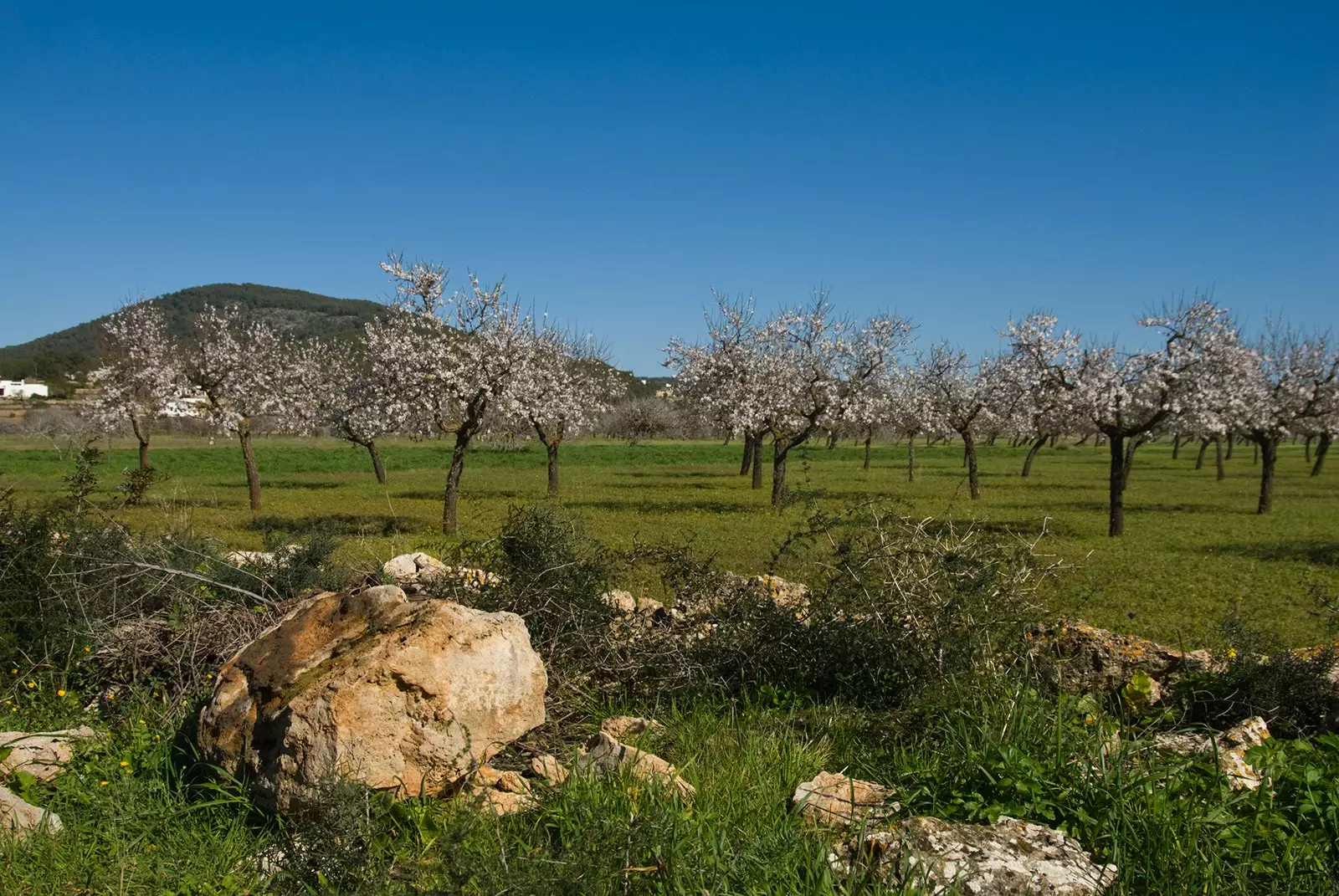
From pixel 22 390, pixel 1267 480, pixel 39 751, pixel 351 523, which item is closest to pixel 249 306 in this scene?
pixel 22 390

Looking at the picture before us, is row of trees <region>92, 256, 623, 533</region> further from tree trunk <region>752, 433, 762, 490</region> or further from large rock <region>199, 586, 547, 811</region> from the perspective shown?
large rock <region>199, 586, 547, 811</region>

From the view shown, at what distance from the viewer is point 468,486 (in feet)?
119

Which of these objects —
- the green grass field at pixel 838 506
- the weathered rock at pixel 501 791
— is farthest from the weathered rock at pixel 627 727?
the green grass field at pixel 838 506

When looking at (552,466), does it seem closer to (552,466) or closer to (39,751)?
(552,466)

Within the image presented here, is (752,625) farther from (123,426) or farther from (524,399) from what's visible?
(123,426)

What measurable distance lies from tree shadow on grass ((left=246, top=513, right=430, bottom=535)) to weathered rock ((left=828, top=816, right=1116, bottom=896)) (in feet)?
58.7

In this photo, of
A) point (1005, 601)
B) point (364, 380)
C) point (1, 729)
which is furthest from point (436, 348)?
point (1005, 601)

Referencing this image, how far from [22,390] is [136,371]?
8523 centimetres

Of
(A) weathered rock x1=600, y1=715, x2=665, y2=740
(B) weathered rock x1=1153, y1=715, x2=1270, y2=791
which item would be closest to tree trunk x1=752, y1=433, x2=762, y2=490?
(A) weathered rock x1=600, y1=715, x2=665, y2=740

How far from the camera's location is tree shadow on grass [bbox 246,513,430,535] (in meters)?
20.9

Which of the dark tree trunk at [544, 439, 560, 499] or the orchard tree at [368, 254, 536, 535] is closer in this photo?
the orchard tree at [368, 254, 536, 535]

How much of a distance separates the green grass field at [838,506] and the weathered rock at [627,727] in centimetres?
246

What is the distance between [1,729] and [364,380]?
18.5 meters

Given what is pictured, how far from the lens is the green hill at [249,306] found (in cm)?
11698
